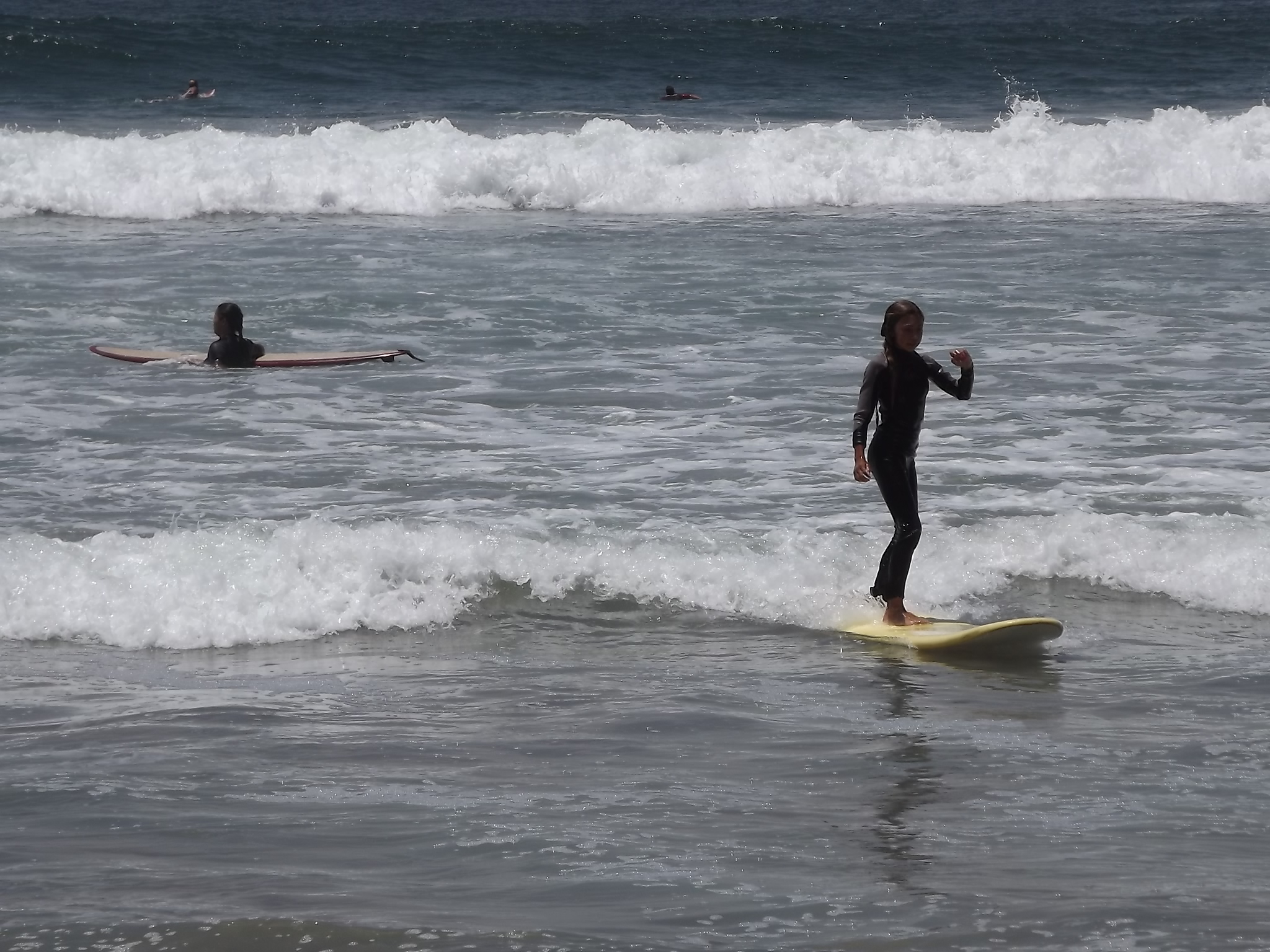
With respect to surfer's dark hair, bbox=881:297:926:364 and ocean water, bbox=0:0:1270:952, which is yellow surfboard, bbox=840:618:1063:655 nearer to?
ocean water, bbox=0:0:1270:952

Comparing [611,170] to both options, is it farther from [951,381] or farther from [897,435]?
[951,381]

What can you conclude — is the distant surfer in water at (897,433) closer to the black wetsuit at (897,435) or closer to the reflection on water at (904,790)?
the black wetsuit at (897,435)

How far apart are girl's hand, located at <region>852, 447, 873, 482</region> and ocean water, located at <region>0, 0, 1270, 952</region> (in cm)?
83

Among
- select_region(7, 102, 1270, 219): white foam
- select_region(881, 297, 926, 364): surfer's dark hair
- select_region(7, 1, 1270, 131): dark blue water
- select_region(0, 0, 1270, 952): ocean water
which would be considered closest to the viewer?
select_region(0, 0, 1270, 952): ocean water

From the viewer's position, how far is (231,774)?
18.9ft

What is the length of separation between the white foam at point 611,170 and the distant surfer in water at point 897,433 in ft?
50.4

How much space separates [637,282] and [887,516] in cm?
783

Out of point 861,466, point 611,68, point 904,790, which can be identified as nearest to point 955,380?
point 861,466

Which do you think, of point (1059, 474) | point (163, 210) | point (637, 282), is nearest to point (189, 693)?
point (1059, 474)

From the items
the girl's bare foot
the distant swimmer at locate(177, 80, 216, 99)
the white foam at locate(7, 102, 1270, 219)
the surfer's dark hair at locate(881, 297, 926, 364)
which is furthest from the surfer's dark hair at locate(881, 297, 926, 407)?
the distant swimmer at locate(177, 80, 216, 99)

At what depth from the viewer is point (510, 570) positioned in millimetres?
8602

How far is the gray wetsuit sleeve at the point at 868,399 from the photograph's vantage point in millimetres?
7609

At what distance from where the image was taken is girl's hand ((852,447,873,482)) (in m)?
7.49

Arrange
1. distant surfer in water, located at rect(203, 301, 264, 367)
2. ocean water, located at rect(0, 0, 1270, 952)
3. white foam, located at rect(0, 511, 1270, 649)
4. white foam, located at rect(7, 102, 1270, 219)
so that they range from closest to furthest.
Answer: ocean water, located at rect(0, 0, 1270, 952) < white foam, located at rect(0, 511, 1270, 649) < distant surfer in water, located at rect(203, 301, 264, 367) < white foam, located at rect(7, 102, 1270, 219)
